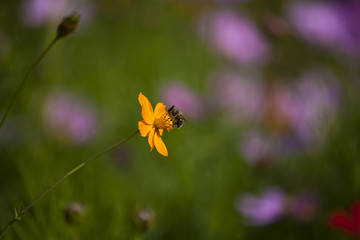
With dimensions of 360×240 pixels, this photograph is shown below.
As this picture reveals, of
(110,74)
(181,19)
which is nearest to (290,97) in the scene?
(110,74)

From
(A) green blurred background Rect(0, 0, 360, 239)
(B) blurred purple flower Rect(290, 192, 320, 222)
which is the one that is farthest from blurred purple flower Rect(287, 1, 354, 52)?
(B) blurred purple flower Rect(290, 192, 320, 222)

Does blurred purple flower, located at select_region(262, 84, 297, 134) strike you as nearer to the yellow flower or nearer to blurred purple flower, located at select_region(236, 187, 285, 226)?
blurred purple flower, located at select_region(236, 187, 285, 226)

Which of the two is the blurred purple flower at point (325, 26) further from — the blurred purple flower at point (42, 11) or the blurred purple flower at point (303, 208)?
the blurred purple flower at point (42, 11)

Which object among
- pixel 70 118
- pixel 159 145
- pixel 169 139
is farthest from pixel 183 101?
pixel 159 145

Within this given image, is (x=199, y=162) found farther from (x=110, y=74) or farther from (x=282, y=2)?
(x=282, y=2)

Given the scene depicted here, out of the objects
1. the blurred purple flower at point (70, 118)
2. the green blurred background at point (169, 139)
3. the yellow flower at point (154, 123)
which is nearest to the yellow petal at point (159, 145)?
the yellow flower at point (154, 123)

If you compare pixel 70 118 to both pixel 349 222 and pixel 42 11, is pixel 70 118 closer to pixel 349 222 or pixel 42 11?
pixel 42 11
